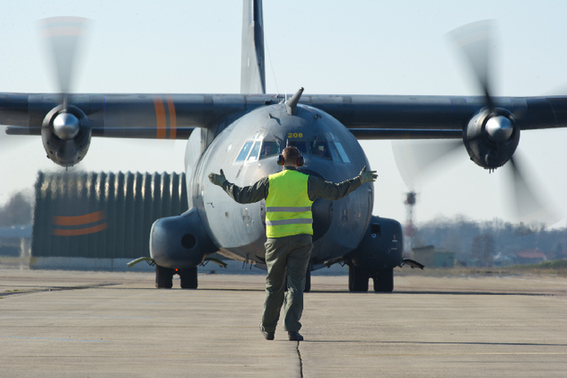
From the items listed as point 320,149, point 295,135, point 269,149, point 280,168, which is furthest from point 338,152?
point 280,168

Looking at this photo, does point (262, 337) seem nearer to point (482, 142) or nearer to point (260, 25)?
point (482, 142)

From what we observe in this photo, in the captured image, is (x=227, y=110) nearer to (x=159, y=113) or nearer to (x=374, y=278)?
(x=159, y=113)

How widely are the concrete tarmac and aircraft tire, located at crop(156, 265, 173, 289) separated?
20.3 feet

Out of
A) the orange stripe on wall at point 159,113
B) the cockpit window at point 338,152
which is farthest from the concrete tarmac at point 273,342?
the orange stripe on wall at point 159,113

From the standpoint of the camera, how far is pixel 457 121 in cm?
1797

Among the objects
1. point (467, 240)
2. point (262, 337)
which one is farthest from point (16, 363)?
point (467, 240)

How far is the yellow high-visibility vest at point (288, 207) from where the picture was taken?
721cm

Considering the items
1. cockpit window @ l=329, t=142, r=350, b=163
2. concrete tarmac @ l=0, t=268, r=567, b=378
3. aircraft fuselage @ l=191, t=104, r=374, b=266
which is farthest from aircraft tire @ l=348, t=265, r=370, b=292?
concrete tarmac @ l=0, t=268, r=567, b=378

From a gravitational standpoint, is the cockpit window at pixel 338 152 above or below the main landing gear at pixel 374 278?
above

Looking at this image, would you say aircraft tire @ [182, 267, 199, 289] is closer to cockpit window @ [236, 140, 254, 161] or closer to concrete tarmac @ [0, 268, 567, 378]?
cockpit window @ [236, 140, 254, 161]

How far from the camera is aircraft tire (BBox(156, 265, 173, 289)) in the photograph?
17.1 m

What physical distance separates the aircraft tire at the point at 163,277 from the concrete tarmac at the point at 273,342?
6.19 m

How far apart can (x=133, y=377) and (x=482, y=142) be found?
42.7ft

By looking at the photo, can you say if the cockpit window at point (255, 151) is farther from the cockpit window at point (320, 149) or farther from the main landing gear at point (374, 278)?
the main landing gear at point (374, 278)
